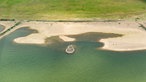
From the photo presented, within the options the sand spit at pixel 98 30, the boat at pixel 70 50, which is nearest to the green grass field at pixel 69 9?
the sand spit at pixel 98 30

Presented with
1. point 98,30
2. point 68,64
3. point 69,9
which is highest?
point 69,9

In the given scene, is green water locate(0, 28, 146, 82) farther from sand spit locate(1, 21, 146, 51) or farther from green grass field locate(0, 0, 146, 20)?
green grass field locate(0, 0, 146, 20)

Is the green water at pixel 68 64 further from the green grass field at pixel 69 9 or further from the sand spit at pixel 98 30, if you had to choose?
the green grass field at pixel 69 9

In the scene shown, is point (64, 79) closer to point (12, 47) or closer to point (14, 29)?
point (12, 47)

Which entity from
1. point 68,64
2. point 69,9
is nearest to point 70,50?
point 68,64

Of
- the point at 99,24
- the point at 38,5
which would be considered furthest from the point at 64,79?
the point at 38,5

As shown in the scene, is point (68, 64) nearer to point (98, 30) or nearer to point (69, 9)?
point (98, 30)
